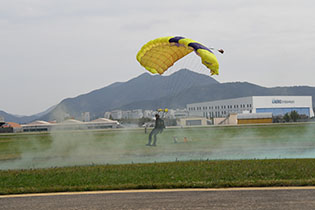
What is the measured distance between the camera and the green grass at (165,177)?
9.52m

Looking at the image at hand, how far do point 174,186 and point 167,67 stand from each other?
1489cm

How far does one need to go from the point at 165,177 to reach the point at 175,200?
106 inches

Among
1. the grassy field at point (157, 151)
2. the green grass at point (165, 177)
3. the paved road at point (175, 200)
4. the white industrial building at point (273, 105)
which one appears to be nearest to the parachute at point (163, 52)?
the grassy field at point (157, 151)

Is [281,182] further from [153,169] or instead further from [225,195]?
[153,169]

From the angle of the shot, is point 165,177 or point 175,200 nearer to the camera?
point 175,200

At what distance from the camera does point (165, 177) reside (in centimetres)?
1059

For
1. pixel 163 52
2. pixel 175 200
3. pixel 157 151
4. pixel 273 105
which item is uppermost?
pixel 163 52

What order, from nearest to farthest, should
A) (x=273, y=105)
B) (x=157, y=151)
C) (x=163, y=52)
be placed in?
(x=157, y=151), (x=163, y=52), (x=273, y=105)

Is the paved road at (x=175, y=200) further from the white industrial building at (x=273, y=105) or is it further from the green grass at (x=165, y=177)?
the white industrial building at (x=273, y=105)

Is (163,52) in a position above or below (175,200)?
above

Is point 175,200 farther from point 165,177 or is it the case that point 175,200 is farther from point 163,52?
point 163,52

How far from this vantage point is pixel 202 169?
1175cm

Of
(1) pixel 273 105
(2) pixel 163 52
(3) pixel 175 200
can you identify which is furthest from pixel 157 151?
(1) pixel 273 105

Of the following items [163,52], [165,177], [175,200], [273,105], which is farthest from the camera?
[273,105]
